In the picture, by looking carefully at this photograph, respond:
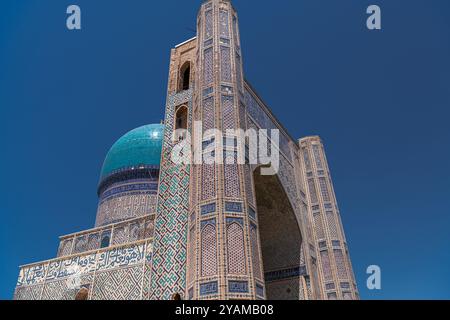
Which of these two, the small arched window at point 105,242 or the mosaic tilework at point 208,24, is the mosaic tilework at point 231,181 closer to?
the mosaic tilework at point 208,24

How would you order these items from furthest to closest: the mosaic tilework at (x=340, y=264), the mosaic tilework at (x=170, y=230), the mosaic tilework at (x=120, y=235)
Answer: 1. the mosaic tilework at (x=120, y=235)
2. the mosaic tilework at (x=340, y=264)
3. the mosaic tilework at (x=170, y=230)

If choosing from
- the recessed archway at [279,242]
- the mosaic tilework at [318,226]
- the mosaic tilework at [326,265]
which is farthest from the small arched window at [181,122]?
the mosaic tilework at [326,265]

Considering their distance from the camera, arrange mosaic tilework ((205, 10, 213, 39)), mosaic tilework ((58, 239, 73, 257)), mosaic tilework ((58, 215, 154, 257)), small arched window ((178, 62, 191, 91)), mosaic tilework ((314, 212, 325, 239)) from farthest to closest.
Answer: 1. mosaic tilework ((58, 239, 73, 257))
2. mosaic tilework ((314, 212, 325, 239))
3. mosaic tilework ((58, 215, 154, 257))
4. small arched window ((178, 62, 191, 91))
5. mosaic tilework ((205, 10, 213, 39))

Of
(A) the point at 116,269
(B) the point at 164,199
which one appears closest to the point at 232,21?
(B) the point at 164,199

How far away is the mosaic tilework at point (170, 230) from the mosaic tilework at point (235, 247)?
1290 millimetres

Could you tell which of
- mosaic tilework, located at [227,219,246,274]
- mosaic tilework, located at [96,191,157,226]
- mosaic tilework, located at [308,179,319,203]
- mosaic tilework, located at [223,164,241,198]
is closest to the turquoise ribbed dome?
mosaic tilework, located at [96,191,157,226]

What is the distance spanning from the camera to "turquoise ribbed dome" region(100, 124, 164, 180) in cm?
1792

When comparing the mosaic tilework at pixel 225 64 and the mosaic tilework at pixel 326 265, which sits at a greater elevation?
the mosaic tilework at pixel 225 64

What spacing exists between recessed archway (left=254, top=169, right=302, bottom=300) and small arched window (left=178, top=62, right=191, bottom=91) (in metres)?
3.39

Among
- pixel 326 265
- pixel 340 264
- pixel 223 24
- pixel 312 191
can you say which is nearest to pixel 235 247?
pixel 223 24

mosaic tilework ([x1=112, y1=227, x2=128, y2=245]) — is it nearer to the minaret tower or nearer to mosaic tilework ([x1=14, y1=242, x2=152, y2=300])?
mosaic tilework ([x1=14, y1=242, x2=152, y2=300])

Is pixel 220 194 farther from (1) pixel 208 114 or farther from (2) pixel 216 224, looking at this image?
(1) pixel 208 114

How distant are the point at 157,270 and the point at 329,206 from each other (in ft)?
23.6

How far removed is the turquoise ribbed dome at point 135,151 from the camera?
1792cm
